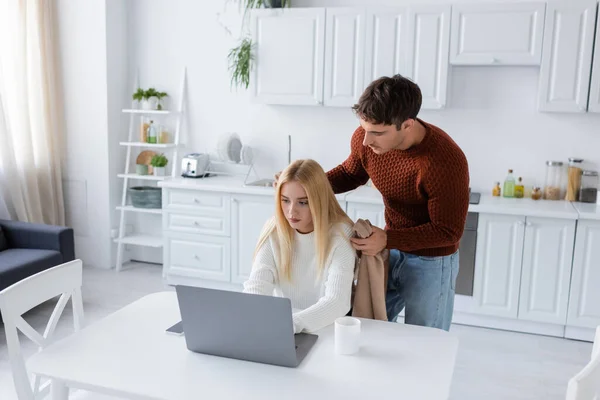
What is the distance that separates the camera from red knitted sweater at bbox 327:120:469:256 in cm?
189

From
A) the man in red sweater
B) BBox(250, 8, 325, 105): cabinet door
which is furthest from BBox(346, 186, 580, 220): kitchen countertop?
the man in red sweater

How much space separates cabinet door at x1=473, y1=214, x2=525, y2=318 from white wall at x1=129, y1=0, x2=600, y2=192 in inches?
22.2

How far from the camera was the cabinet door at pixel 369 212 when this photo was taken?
12.1 feet

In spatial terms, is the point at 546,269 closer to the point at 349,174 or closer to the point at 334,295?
the point at 349,174

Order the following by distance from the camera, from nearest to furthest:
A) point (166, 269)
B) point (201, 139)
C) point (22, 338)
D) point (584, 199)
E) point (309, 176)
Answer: point (309, 176), point (22, 338), point (584, 199), point (166, 269), point (201, 139)

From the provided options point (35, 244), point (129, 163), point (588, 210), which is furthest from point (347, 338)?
point (129, 163)

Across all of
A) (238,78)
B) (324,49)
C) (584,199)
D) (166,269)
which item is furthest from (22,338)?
(584,199)

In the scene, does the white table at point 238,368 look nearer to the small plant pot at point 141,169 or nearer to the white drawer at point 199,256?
the white drawer at point 199,256

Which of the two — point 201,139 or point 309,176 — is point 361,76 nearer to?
point 201,139

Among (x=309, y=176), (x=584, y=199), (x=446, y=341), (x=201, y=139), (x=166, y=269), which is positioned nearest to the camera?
(x=446, y=341)

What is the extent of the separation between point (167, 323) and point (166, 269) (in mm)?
2589

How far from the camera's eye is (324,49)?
3.86 m

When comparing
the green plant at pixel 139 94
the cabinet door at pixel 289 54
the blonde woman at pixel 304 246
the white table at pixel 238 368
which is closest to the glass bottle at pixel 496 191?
the cabinet door at pixel 289 54

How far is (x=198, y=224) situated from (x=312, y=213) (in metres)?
2.36
